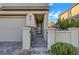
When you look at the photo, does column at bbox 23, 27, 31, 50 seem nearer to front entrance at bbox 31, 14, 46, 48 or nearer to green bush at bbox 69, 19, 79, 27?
front entrance at bbox 31, 14, 46, 48

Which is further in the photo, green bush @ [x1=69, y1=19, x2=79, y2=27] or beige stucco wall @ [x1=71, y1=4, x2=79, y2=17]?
beige stucco wall @ [x1=71, y1=4, x2=79, y2=17]

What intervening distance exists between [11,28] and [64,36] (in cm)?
Result: 520

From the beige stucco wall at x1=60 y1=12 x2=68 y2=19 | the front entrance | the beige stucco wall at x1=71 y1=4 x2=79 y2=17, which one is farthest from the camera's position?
the beige stucco wall at x1=60 y1=12 x2=68 y2=19

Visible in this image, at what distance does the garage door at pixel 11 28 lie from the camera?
14.1m

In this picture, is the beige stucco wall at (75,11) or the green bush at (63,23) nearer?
the green bush at (63,23)

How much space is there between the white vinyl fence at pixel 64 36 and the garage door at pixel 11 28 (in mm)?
4486

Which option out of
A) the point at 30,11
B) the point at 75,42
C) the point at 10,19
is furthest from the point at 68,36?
the point at 10,19

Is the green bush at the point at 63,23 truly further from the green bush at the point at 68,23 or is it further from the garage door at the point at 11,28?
the garage door at the point at 11,28

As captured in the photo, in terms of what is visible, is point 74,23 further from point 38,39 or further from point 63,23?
point 38,39

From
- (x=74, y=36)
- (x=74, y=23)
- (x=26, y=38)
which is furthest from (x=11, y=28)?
(x=74, y=36)

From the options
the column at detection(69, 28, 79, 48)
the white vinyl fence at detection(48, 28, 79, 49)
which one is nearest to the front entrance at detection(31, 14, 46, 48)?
the white vinyl fence at detection(48, 28, 79, 49)

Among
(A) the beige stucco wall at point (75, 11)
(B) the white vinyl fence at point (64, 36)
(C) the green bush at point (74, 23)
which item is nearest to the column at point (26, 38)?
(B) the white vinyl fence at point (64, 36)

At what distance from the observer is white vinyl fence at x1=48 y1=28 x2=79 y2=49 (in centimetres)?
1003

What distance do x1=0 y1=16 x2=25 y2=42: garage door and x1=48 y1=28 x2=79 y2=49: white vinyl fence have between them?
14.7ft
